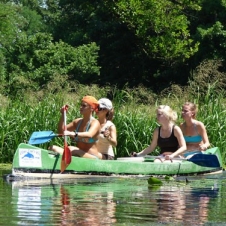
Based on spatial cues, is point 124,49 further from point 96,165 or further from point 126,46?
point 96,165

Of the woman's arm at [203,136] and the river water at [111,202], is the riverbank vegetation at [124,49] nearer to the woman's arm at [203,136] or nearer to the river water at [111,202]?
the woman's arm at [203,136]

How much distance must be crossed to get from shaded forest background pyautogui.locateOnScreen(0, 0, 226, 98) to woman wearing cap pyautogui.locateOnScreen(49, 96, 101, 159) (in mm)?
12465

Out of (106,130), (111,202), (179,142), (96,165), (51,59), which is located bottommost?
(111,202)

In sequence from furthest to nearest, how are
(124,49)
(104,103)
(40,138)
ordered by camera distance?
1. (124,49)
2. (40,138)
3. (104,103)

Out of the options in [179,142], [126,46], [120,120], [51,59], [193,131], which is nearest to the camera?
[179,142]

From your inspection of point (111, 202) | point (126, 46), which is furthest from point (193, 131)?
point (126, 46)

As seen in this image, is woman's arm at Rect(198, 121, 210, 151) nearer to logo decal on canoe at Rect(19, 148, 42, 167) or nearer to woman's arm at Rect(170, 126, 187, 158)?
woman's arm at Rect(170, 126, 187, 158)

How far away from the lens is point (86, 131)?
1142 centimetres

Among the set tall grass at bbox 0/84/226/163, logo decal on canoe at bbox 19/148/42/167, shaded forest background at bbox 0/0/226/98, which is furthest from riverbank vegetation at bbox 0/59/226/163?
shaded forest background at bbox 0/0/226/98

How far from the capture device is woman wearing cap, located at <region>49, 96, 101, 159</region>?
11.3m

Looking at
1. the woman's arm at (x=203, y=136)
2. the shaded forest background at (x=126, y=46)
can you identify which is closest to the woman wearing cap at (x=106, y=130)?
the woman's arm at (x=203, y=136)

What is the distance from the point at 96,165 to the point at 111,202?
279 centimetres

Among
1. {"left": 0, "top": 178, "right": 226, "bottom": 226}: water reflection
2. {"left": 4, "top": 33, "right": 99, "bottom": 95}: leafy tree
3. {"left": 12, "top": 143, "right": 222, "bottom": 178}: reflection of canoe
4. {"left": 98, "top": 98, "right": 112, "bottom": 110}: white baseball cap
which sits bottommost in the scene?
{"left": 0, "top": 178, "right": 226, "bottom": 226}: water reflection

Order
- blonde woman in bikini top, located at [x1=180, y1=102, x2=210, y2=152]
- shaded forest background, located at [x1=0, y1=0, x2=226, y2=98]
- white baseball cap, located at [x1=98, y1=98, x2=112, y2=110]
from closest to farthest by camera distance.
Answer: white baseball cap, located at [x1=98, y1=98, x2=112, y2=110]
blonde woman in bikini top, located at [x1=180, y1=102, x2=210, y2=152]
shaded forest background, located at [x1=0, y1=0, x2=226, y2=98]
